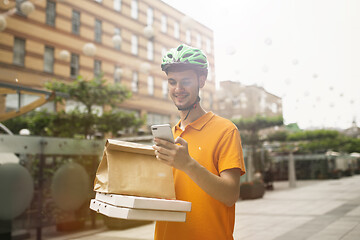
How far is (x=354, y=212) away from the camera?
32.2 ft

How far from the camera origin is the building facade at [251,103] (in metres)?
12.0

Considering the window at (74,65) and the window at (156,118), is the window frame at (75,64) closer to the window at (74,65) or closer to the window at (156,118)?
the window at (74,65)

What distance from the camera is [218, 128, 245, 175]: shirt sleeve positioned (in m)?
1.32

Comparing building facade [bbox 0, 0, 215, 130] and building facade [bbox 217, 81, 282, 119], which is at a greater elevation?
building facade [bbox 0, 0, 215, 130]

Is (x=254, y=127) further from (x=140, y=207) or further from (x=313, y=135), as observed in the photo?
(x=140, y=207)

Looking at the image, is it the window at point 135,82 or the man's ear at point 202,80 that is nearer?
the man's ear at point 202,80

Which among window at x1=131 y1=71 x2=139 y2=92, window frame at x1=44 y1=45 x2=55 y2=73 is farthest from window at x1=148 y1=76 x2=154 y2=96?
window frame at x1=44 y1=45 x2=55 y2=73

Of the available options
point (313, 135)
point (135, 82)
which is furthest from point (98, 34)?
point (313, 135)

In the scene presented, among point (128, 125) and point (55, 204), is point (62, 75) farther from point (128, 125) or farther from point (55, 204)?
point (55, 204)

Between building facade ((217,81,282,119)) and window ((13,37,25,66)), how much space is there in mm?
8205

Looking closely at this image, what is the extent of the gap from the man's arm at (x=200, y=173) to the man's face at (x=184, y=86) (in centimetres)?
31

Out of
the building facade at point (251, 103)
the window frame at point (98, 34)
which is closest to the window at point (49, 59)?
the window frame at point (98, 34)

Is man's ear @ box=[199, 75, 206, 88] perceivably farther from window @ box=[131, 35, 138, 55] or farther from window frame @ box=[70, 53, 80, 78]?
window frame @ box=[70, 53, 80, 78]

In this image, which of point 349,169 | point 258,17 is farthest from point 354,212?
point 349,169
